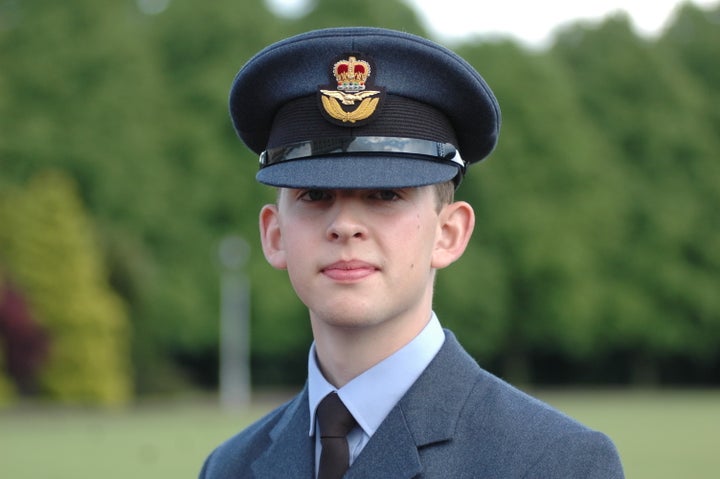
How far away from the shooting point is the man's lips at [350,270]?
2658 millimetres

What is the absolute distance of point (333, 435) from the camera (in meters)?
2.85

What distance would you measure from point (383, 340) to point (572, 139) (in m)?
44.8

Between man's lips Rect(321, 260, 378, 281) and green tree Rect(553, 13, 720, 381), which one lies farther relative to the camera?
green tree Rect(553, 13, 720, 381)

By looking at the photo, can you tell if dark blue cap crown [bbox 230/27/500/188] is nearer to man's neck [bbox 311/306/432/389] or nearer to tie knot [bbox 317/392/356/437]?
man's neck [bbox 311/306/432/389]

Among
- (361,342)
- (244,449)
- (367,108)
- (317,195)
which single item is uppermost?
(367,108)

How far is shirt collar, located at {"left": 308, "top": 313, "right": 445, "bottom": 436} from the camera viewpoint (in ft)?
9.32

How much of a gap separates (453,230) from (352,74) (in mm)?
396

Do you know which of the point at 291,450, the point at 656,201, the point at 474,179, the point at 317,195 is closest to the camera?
the point at 317,195

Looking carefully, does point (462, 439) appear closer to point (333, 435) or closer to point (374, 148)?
point (333, 435)

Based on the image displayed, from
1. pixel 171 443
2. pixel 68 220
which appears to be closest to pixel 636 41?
pixel 68 220

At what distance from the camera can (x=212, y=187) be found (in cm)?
4341

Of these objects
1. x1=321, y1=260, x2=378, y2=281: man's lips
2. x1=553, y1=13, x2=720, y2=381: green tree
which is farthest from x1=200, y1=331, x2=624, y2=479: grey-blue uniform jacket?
x1=553, y1=13, x2=720, y2=381: green tree

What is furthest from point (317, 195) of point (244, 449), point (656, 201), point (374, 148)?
point (656, 201)

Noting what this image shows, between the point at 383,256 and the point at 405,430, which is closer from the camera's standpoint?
the point at 383,256
